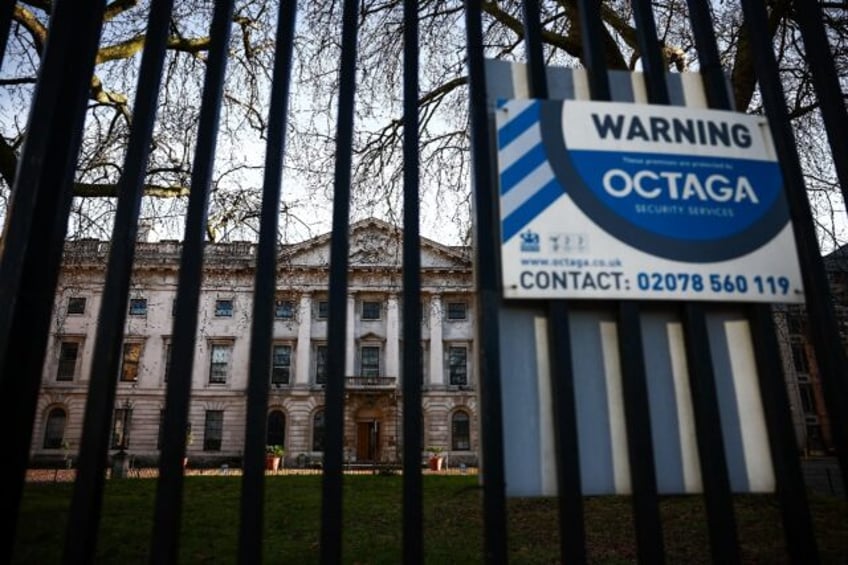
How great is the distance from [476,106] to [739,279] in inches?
36.3

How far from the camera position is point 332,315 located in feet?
5.23

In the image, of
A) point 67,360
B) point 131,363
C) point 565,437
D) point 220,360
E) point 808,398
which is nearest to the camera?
point 565,437

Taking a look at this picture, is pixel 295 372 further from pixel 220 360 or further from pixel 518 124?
pixel 518 124

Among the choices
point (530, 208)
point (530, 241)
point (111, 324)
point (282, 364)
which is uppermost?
point (282, 364)

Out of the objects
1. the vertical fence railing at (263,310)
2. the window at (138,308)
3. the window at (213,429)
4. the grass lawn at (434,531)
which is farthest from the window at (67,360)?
the vertical fence railing at (263,310)

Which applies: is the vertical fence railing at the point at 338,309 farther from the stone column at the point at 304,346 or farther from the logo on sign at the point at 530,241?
the stone column at the point at 304,346

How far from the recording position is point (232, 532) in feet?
22.8

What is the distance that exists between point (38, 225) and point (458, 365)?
1419 inches

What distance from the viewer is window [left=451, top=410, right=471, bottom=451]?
35.6 meters

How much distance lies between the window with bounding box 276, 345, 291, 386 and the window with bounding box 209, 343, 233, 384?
2.83 meters

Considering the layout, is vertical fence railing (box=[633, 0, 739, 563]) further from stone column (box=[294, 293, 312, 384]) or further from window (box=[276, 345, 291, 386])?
window (box=[276, 345, 291, 386])

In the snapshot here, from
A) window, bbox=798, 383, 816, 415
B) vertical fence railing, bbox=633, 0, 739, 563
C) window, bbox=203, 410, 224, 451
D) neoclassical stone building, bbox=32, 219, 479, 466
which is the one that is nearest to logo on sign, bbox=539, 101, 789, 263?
vertical fence railing, bbox=633, 0, 739, 563

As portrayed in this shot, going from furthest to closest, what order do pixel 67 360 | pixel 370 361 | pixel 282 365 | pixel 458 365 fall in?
pixel 458 365
pixel 370 361
pixel 282 365
pixel 67 360

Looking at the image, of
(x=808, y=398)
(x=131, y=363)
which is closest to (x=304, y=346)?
(x=131, y=363)
